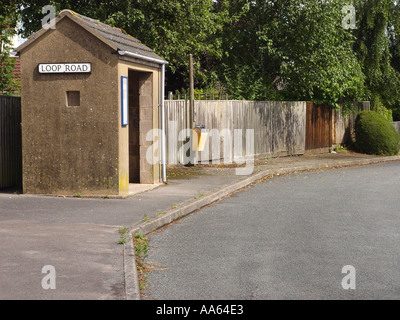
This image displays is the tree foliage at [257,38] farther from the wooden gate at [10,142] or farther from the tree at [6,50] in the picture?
the wooden gate at [10,142]

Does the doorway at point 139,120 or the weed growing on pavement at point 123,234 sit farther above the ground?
the doorway at point 139,120

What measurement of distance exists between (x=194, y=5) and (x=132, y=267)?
1526 centimetres

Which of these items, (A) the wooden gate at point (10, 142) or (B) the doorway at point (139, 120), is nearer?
(A) the wooden gate at point (10, 142)

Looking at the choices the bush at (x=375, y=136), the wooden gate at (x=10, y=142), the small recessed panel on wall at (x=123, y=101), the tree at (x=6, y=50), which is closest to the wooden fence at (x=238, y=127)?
the bush at (x=375, y=136)

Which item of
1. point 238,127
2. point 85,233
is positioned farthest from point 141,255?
point 238,127

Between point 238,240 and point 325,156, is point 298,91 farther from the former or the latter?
point 238,240

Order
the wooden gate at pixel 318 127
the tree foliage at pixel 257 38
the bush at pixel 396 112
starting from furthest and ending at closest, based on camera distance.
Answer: the bush at pixel 396 112 < the wooden gate at pixel 318 127 < the tree foliage at pixel 257 38

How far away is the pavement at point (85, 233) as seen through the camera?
6.04m

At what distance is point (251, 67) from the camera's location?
84.4 ft

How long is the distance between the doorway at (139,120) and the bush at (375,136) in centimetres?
1488

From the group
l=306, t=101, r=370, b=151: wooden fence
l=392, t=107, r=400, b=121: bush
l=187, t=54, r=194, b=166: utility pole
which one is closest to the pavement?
l=187, t=54, r=194, b=166: utility pole

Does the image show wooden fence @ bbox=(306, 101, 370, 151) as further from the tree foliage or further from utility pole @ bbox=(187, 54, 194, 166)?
utility pole @ bbox=(187, 54, 194, 166)

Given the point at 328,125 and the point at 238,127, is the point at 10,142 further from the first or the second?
the point at 328,125

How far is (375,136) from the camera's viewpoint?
26.8m
